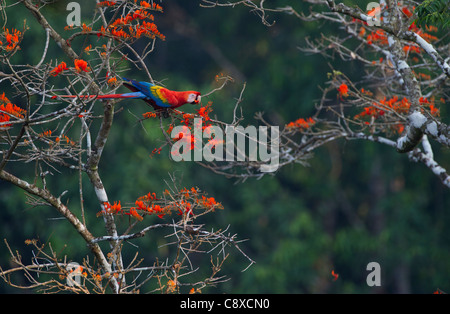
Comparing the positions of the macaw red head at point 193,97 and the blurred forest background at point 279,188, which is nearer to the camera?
the macaw red head at point 193,97

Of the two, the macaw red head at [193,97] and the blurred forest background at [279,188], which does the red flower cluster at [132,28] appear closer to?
the macaw red head at [193,97]

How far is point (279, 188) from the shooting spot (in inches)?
496

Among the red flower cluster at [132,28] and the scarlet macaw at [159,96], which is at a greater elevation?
the red flower cluster at [132,28]

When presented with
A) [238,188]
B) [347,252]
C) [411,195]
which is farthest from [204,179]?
[411,195]

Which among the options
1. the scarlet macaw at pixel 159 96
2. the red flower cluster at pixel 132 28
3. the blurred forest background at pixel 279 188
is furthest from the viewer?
the blurred forest background at pixel 279 188

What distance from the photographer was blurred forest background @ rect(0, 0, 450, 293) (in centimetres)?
1116

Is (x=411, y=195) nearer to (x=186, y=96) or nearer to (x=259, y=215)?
(x=259, y=215)

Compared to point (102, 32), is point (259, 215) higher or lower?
lower

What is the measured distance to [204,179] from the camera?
12328 mm

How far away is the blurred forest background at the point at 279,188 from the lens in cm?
1116

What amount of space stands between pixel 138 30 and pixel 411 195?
843 centimetres

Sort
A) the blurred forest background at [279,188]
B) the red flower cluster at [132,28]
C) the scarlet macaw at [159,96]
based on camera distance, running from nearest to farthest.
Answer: the red flower cluster at [132,28] < the scarlet macaw at [159,96] < the blurred forest background at [279,188]

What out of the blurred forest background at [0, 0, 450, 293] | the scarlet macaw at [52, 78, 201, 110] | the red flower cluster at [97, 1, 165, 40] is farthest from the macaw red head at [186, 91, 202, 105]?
the blurred forest background at [0, 0, 450, 293]

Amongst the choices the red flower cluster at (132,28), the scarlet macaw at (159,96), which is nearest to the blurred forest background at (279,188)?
the scarlet macaw at (159,96)
